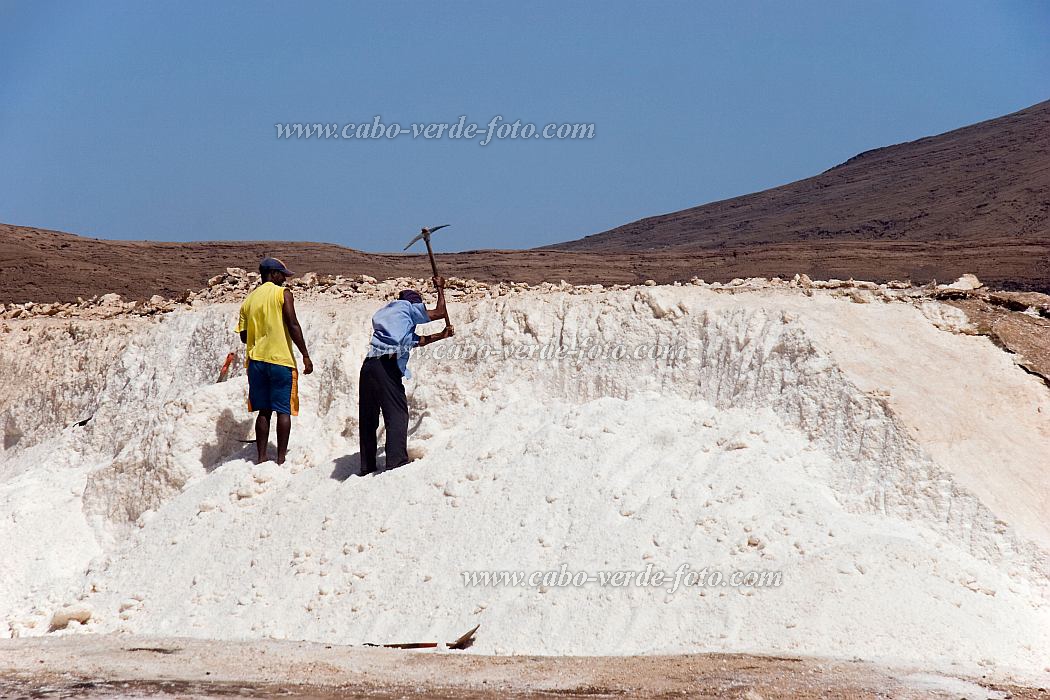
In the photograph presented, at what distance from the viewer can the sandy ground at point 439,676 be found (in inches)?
205

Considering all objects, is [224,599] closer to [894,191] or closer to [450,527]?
[450,527]

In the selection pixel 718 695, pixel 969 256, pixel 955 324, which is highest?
pixel 969 256

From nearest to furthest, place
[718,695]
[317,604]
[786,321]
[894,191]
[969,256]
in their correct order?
[718,695], [317,604], [786,321], [969,256], [894,191]

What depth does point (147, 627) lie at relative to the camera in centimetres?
709

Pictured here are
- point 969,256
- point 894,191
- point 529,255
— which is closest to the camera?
point 969,256

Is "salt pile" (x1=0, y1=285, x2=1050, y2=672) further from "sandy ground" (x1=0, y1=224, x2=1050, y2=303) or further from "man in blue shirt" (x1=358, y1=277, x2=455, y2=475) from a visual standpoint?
"sandy ground" (x1=0, y1=224, x2=1050, y2=303)

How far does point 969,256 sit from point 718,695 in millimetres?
13661

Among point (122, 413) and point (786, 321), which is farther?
point (122, 413)

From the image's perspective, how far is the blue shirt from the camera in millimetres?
8125

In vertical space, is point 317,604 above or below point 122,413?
below

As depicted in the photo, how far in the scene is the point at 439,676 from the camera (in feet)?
18.5

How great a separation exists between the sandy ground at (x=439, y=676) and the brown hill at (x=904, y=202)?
16207 millimetres

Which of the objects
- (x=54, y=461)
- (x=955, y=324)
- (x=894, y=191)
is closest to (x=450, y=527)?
(x=955, y=324)

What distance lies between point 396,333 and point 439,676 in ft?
10.0
